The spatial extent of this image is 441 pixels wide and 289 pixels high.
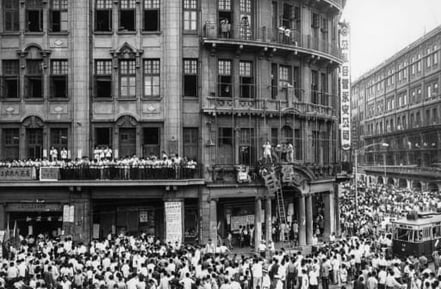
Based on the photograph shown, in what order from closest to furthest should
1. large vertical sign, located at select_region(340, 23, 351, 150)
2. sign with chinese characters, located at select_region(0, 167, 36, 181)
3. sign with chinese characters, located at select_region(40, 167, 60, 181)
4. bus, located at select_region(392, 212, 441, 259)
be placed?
bus, located at select_region(392, 212, 441, 259) < sign with chinese characters, located at select_region(40, 167, 60, 181) < sign with chinese characters, located at select_region(0, 167, 36, 181) < large vertical sign, located at select_region(340, 23, 351, 150)

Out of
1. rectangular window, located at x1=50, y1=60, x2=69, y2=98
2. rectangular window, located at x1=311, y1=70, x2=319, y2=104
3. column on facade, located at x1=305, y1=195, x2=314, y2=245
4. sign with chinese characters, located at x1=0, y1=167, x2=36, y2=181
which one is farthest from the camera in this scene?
rectangular window, located at x1=311, y1=70, x2=319, y2=104

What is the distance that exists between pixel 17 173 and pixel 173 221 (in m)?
9.82

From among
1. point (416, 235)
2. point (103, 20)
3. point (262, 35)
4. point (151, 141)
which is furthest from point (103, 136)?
point (416, 235)

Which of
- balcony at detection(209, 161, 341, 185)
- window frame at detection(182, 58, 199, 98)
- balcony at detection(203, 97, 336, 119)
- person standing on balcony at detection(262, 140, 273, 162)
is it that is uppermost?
window frame at detection(182, 58, 199, 98)

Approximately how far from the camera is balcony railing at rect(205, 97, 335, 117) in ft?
111

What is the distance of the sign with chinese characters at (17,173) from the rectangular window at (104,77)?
6291 mm

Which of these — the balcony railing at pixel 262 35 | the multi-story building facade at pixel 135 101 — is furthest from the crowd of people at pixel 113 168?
the balcony railing at pixel 262 35

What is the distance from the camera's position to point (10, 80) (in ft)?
112

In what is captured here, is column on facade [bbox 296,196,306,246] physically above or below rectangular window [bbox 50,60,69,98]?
below

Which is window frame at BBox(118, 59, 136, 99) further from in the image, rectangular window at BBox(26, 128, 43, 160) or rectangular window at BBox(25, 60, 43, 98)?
rectangular window at BBox(26, 128, 43, 160)

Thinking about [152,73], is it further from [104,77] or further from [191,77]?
[104,77]

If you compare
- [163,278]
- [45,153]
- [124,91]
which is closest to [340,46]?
[124,91]

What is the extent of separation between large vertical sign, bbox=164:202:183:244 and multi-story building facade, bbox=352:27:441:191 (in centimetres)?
3200

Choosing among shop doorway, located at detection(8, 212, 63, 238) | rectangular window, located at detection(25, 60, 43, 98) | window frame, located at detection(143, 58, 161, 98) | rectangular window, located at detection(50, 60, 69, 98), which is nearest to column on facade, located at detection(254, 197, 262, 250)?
window frame, located at detection(143, 58, 161, 98)
